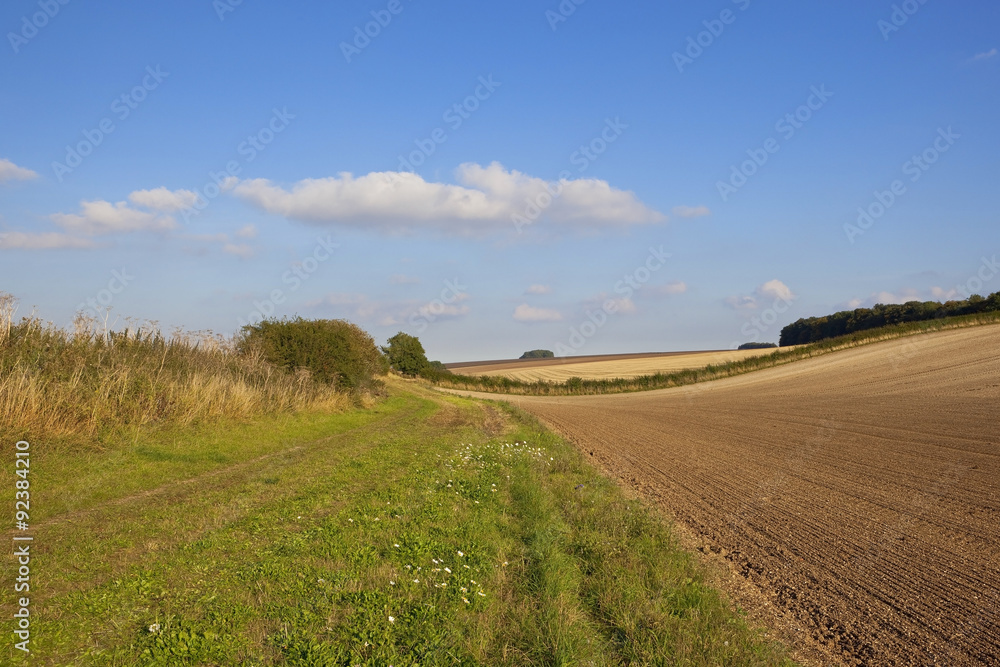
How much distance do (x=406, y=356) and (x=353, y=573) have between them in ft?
202

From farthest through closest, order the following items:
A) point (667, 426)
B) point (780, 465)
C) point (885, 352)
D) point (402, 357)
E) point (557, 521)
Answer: point (402, 357), point (885, 352), point (667, 426), point (780, 465), point (557, 521)

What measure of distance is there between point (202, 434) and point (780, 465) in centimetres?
1254

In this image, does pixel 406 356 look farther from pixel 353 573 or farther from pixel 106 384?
pixel 353 573

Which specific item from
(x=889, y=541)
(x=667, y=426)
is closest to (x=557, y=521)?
(x=889, y=541)

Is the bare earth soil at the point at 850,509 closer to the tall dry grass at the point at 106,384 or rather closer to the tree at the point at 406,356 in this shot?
the tall dry grass at the point at 106,384

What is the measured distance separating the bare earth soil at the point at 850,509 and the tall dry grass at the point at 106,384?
31.3 ft

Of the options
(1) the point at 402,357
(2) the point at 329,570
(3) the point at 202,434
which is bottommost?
(2) the point at 329,570

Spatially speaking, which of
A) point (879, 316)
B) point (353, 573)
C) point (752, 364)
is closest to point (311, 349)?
point (353, 573)

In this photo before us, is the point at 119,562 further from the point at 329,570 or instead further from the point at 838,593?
the point at 838,593

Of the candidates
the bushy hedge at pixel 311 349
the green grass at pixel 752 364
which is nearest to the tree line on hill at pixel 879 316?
the green grass at pixel 752 364

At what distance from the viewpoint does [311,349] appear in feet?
79.7

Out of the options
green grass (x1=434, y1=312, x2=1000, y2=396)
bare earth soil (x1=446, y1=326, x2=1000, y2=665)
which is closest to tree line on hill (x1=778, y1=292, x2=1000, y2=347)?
green grass (x1=434, y1=312, x2=1000, y2=396)

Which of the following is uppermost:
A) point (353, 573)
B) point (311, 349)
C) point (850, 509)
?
point (311, 349)

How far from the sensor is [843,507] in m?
9.03
